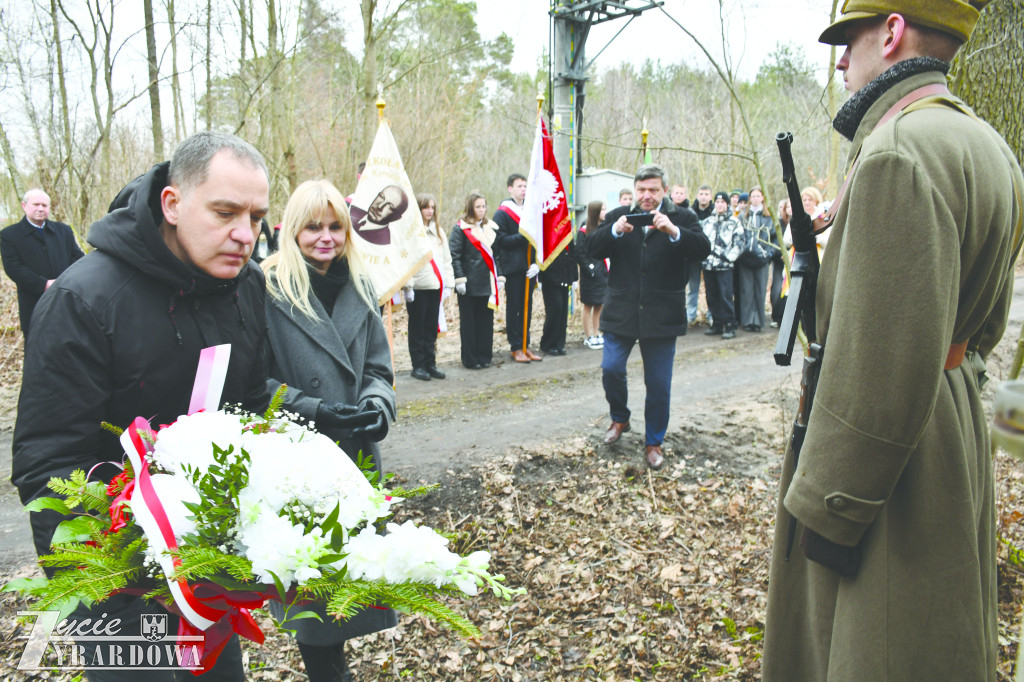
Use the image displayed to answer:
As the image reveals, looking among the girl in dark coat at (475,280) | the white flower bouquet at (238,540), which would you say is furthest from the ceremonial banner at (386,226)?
the white flower bouquet at (238,540)

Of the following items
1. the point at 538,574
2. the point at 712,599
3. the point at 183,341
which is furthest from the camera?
the point at 538,574

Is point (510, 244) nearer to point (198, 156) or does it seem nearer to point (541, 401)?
point (541, 401)

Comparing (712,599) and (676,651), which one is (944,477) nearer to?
(676,651)

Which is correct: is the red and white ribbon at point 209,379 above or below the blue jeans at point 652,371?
above

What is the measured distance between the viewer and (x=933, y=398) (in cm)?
164

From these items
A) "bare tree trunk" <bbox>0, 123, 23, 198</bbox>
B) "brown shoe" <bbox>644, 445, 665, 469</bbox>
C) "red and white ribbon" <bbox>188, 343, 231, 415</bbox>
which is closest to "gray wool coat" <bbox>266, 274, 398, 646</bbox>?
"red and white ribbon" <bbox>188, 343, 231, 415</bbox>

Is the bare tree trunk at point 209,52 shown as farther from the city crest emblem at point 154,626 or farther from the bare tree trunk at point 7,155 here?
the city crest emblem at point 154,626

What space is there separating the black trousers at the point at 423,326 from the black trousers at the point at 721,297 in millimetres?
4776

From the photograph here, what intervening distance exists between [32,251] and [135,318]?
23.6 feet

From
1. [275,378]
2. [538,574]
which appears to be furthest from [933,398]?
[538,574]

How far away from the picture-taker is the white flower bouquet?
1402mm

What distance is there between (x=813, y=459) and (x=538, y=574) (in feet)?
8.09

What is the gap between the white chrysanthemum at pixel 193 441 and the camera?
5.28 feet

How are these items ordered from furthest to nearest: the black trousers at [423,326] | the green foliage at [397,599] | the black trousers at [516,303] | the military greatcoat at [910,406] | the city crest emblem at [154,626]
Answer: the black trousers at [516,303] → the black trousers at [423,326] → the city crest emblem at [154,626] → the military greatcoat at [910,406] → the green foliage at [397,599]
